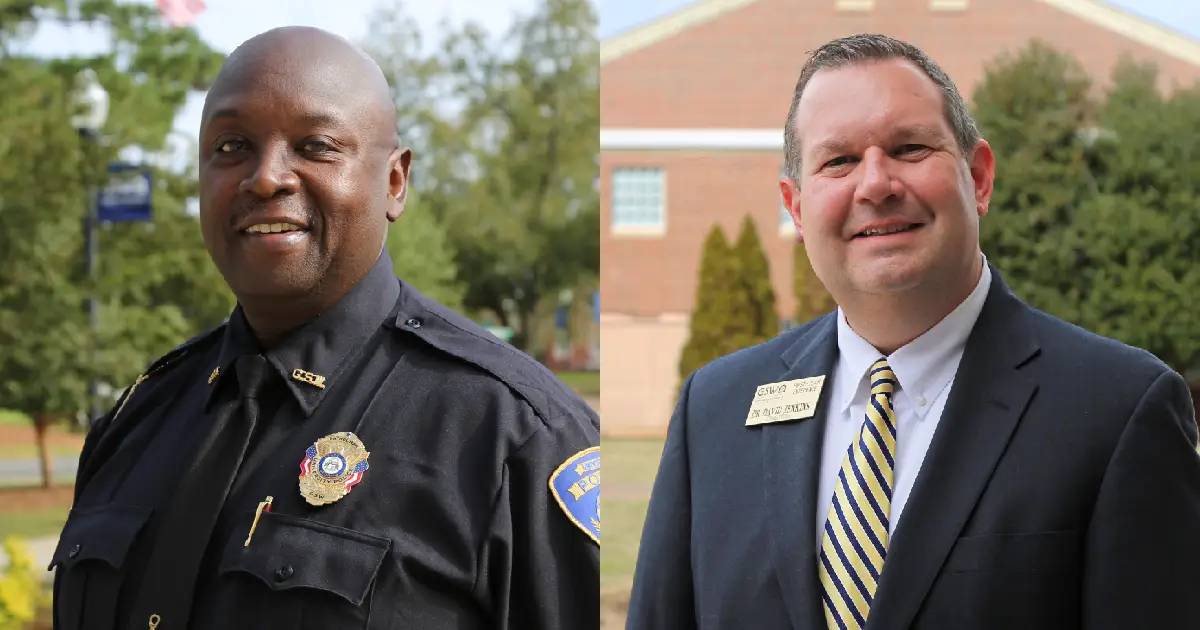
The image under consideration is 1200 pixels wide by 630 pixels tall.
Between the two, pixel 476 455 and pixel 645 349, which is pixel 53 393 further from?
pixel 645 349

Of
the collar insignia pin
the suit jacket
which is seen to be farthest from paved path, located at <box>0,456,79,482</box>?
the suit jacket

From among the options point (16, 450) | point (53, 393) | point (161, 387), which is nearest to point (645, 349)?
point (16, 450)

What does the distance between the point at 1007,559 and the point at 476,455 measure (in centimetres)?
72

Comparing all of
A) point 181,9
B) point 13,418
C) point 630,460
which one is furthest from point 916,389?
point 630,460

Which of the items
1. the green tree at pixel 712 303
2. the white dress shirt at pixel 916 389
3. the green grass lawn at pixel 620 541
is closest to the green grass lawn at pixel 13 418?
the green grass lawn at pixel 620 541

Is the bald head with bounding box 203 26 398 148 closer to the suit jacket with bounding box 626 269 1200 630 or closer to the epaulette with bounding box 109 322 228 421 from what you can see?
the epaulette with bounding box 109 322 228 421

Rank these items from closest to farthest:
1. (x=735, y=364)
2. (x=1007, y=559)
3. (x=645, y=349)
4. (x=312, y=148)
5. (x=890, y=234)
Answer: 1. (x=1007, y=559)
2. (x=890, y=234)
3. (x=312, y=148)
4. (x=735, y=364)
5. (x=645, y=349)

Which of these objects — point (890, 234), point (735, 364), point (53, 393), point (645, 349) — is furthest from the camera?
point (645, 349)

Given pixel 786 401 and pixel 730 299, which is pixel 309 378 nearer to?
pixel 786 401

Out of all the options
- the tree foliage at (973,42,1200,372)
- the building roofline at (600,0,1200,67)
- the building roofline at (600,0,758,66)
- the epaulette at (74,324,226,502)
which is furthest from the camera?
the building roofline at (600,0,758,66)

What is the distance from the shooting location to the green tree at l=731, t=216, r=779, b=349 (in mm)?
14320

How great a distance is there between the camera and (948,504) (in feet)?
5.13

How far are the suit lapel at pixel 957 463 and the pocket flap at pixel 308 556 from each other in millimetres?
681

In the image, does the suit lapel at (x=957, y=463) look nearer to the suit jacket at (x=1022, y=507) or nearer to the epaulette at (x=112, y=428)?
the suit jacket at (x=1022, y=507)
